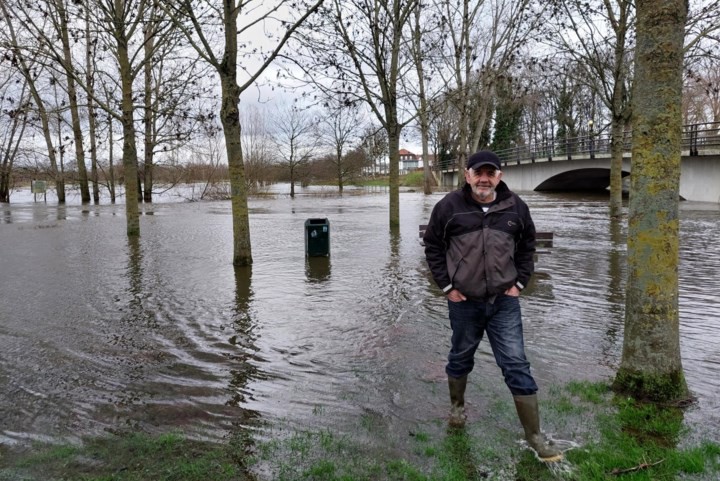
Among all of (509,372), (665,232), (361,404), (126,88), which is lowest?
(361,404)

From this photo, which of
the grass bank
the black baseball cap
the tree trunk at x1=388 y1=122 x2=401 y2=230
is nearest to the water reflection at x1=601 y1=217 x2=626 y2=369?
the grass bank

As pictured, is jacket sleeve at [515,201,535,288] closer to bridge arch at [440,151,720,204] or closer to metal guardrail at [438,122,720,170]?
metal guardrail at [438,122,720,170]

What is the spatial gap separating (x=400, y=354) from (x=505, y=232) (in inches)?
86.1

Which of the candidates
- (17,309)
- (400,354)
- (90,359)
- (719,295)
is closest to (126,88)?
(17,309)

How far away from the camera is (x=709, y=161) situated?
2506 centimetres

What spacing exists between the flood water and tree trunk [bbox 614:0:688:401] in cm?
42

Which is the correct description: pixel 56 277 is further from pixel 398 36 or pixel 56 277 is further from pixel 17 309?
pixel 398 36

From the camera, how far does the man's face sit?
3373mm

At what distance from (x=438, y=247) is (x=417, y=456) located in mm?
1345

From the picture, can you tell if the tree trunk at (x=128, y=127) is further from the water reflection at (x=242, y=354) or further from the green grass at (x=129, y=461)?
the green grass at (x=129, y=461)

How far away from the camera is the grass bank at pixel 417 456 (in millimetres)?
3021

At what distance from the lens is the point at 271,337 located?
5.79 metres

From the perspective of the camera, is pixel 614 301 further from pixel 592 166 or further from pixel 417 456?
pixel 592 166

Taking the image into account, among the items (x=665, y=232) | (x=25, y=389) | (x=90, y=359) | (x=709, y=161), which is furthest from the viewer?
(x=709, y=161)
